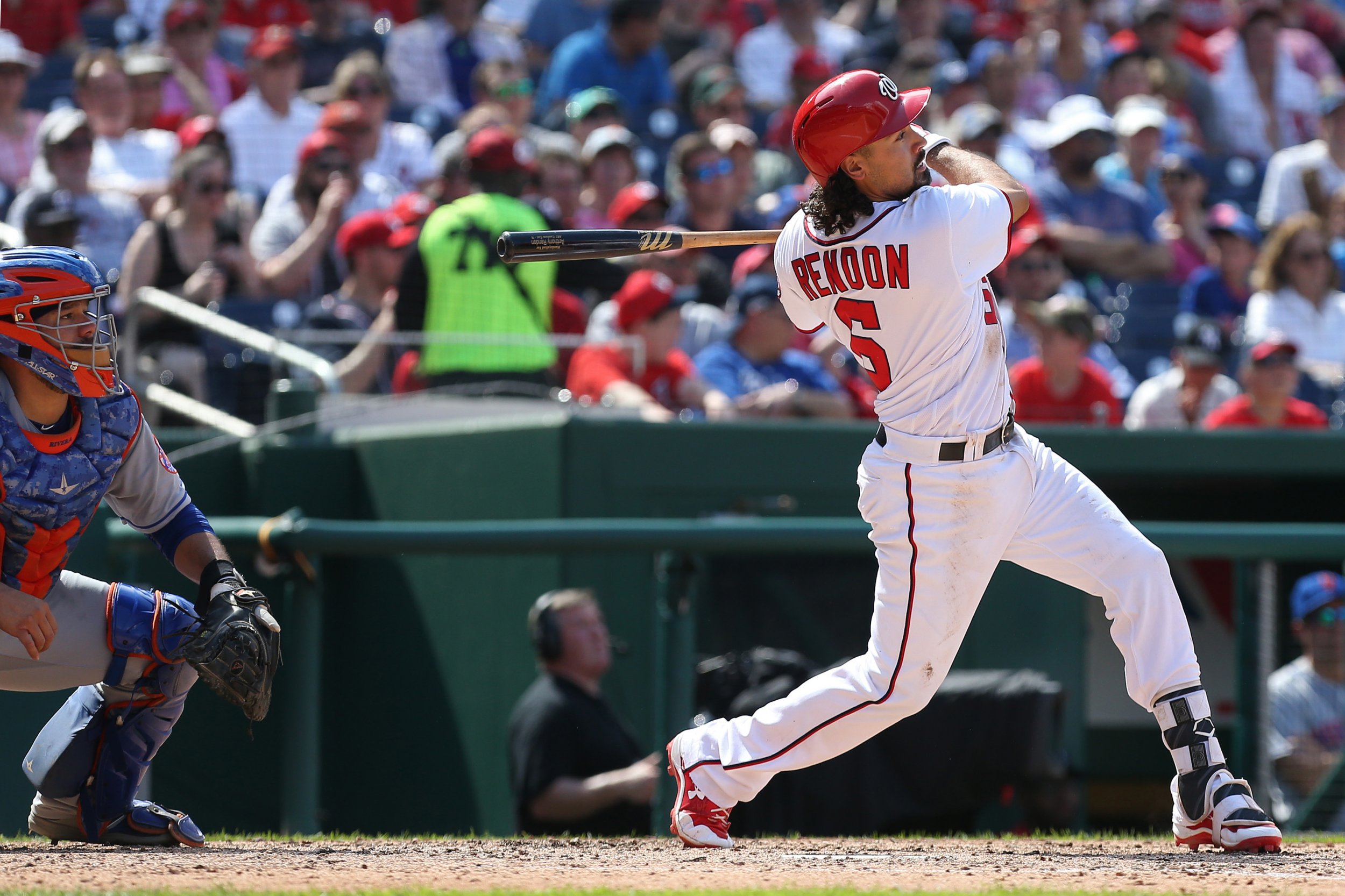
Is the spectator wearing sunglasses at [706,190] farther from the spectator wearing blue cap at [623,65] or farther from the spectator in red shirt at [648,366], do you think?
the spectator wearing blue cap at [623,65]

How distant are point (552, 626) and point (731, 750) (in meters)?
1.57

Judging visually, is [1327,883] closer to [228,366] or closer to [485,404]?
[485,404]

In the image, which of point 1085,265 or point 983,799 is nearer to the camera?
point 983,799

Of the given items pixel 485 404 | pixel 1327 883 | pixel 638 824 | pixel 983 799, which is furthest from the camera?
pixel 485 404

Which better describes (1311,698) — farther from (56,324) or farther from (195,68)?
(195,68)

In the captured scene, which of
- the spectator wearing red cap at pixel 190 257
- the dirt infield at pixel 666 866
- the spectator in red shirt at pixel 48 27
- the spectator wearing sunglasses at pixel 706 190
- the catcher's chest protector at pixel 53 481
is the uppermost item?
the spectator in red shirt at pixel 48 27

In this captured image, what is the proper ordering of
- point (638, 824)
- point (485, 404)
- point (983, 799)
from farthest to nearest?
1. point (485, 404)
2. point (983, 799)
3. point (638, 824)

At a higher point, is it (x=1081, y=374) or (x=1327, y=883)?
(x=1081, y=374)

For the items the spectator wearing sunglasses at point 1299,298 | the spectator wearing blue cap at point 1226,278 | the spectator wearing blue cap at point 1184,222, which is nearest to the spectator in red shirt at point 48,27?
the spectator wearing blue cap at point 1184,222

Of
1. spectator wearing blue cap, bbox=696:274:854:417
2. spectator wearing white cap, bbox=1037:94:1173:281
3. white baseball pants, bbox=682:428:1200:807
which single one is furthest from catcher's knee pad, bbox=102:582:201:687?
spectator wearing white cap, bbox=1037:94:1173:281

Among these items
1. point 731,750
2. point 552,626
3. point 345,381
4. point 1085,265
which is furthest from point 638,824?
point 1085,265

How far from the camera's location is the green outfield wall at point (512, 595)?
21.0ft

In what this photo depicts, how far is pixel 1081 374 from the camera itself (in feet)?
24.1

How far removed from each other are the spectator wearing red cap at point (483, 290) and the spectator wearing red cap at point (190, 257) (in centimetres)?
91
